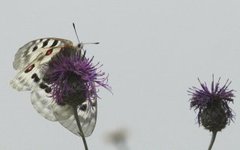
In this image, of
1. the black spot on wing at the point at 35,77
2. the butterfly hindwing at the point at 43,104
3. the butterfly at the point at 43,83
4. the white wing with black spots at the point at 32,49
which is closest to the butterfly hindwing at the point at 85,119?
the butterfly at the point at 43,83

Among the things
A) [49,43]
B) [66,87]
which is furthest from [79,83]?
[49,43]

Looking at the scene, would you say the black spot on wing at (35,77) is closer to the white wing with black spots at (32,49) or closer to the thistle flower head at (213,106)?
the white wing with black spots at (32,49)

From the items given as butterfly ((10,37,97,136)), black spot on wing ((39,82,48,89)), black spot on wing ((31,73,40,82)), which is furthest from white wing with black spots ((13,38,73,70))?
black spot on wing ((39,82,48,89))

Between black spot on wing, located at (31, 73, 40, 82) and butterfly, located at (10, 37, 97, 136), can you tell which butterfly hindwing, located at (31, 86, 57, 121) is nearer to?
butterfly, located at (10, 37, 97, 136)

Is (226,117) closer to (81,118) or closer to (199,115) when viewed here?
(199,115)

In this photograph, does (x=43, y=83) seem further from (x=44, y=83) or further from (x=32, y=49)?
(x=32, y=49)

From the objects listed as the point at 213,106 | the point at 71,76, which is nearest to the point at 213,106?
the point at 213,106
